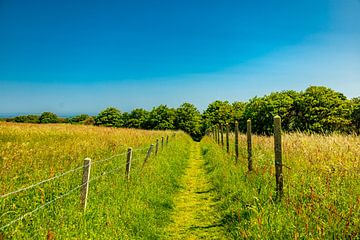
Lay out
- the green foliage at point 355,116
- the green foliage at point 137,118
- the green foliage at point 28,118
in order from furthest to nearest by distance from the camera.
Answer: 1. the green foliage at point 28,118
2. the green foliage at point 137,118
3. the green foliage at point 355,116

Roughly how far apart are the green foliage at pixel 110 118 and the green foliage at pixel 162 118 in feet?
66.6

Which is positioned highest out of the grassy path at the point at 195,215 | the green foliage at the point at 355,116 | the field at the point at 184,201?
the green foliage at the point at 355,116

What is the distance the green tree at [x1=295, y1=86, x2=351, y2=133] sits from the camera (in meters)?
46.8

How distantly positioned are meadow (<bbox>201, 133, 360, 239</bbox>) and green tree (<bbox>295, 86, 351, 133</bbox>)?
43649mm

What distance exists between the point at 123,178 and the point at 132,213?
1.84 meters

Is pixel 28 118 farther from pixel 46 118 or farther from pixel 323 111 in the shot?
pixel 323 111

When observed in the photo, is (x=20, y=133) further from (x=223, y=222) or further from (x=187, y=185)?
(x=223, y=222)

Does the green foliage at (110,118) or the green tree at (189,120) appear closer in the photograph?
the green tree at (189,120)

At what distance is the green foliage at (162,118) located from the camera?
75.9 m

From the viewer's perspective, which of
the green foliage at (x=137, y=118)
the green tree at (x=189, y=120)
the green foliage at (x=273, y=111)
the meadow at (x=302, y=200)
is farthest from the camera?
the green foliage at (x=137, y=118)

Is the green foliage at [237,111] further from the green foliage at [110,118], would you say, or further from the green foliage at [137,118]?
the green foliage at [110,118]

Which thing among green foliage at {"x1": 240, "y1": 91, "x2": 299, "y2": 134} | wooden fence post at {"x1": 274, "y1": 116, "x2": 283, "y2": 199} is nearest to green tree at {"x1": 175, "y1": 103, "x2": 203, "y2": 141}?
green foliage at {"x1": 240, "y1": 91, "x2": 299, "y2": 134}

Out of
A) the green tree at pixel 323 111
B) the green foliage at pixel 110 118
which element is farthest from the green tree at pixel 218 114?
the green foliage at pixel 110 118

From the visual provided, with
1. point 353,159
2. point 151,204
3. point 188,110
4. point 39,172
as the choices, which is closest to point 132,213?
point 151,204
